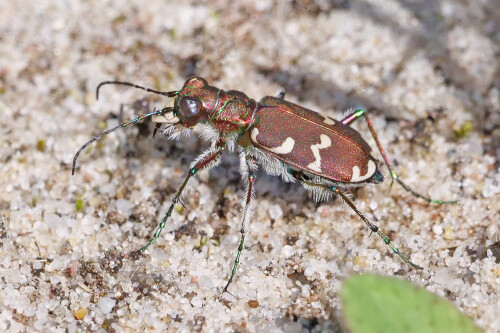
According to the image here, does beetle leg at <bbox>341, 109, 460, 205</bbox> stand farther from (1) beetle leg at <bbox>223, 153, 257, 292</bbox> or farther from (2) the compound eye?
(2) the compound eye

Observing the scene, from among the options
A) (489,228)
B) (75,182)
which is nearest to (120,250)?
(75,182)

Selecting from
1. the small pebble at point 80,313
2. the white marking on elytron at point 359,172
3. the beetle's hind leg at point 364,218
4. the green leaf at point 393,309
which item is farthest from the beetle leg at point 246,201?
the green leaf at point 393,309

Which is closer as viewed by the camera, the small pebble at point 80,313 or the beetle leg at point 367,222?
the small pebble at point 80,313

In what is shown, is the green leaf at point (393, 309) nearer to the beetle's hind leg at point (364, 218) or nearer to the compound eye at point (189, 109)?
the beetle's hind leg at point (364, 218)

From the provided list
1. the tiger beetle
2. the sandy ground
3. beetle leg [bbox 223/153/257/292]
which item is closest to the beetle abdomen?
the tiger beetle

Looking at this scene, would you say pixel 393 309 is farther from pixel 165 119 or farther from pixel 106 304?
pixel 165 119

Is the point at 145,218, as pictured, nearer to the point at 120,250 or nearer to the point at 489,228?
the point at 120,250
